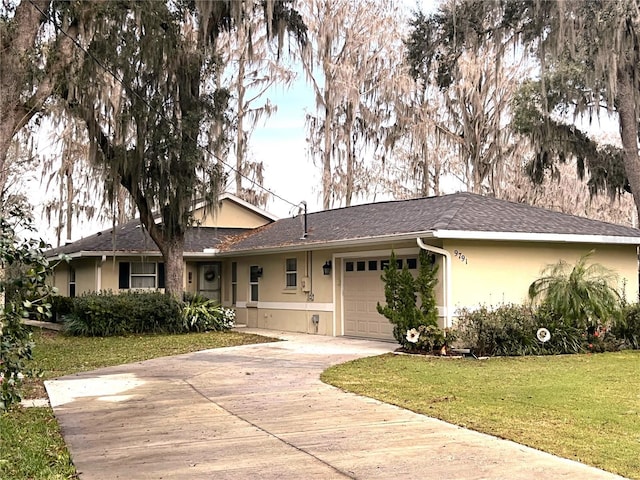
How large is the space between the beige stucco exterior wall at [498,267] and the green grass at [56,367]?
5096 millimetres

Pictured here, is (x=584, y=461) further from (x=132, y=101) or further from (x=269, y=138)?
(x=269, y=138)

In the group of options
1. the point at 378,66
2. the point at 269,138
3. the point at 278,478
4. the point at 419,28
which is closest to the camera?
the point at 278,478

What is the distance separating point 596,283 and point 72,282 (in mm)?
18102

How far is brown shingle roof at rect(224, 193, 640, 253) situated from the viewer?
14.5m

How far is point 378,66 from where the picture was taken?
2877 cm

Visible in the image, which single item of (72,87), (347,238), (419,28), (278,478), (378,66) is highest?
(378,66)

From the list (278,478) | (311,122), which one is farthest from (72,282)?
(278,478)

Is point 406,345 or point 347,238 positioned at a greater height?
point 347,238

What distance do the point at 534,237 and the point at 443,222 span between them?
2.10 m

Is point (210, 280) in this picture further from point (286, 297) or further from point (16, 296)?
point (16, 296)

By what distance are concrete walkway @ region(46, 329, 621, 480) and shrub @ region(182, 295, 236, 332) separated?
7867 mm

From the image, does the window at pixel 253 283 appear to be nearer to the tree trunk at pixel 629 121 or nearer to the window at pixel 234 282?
the window at pixel 234 282

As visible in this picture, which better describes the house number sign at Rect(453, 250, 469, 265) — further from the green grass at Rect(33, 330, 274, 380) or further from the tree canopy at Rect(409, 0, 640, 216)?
the green grass at Rect(33, 330, 274, 380)

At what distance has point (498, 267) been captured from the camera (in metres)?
14.6
